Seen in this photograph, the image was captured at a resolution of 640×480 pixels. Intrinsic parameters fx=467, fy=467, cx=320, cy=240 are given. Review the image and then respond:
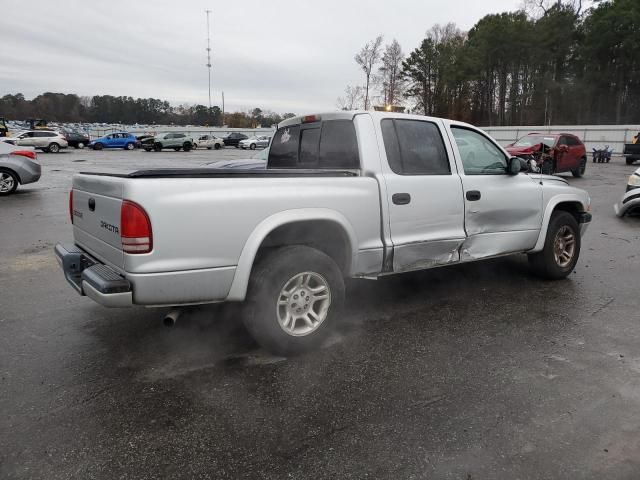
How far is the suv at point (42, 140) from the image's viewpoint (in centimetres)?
3281

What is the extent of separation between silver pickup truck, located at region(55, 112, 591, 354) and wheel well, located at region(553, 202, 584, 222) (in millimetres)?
399

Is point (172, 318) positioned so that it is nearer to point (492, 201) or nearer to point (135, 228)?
point (135, 228)

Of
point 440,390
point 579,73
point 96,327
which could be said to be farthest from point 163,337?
point 579,73

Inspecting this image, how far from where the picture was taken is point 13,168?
1252cm

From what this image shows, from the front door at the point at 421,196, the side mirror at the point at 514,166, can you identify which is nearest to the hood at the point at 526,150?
the side mirror at the point at 514,166

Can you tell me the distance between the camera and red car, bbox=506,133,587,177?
16.3 meters

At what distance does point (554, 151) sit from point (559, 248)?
517 inches

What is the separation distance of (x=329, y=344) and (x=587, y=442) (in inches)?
73.1

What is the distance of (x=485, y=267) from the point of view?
6.12 meters

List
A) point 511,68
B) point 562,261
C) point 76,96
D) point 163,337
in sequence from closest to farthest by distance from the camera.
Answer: point 163,337 < point 562,261 < point 511,68 < point 76,96

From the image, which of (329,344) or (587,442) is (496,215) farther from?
(587,442)

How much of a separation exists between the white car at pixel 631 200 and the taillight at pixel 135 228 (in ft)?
33.1

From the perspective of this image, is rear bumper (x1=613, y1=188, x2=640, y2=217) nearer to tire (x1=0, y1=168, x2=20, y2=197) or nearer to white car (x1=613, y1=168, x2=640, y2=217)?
white car (x1=613, y1=168, x2=640, y2=217)

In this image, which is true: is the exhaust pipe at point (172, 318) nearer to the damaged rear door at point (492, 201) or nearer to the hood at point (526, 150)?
the damaged rear door at point (492, 201)
